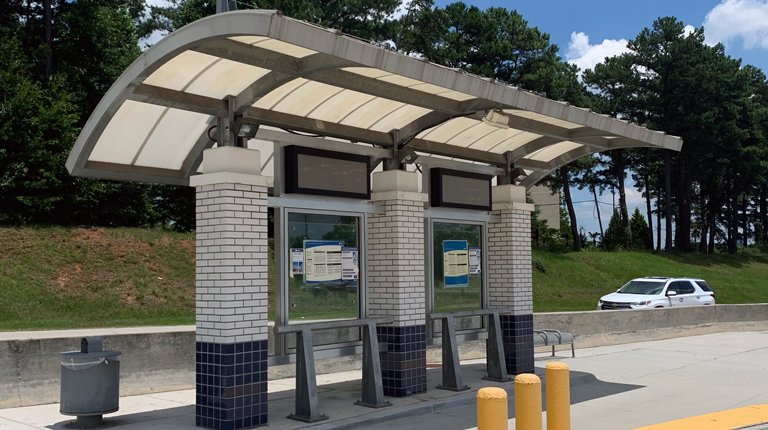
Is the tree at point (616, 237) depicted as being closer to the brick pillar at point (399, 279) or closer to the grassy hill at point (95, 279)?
the grassy hill at point (95, 279)

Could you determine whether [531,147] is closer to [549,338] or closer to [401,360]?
[401,360]

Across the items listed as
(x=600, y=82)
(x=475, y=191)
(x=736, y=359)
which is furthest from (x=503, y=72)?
(x=475, y=191)

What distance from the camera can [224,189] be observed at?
808 cm

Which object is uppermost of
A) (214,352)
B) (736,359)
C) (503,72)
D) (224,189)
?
(503,72)

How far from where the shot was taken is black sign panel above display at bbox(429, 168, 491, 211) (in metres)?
11.4

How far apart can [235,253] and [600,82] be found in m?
51.9

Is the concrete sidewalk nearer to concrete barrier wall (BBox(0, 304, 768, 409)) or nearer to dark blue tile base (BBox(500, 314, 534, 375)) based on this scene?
concrete barrier wall (BBox(0, 304, 768, 409))

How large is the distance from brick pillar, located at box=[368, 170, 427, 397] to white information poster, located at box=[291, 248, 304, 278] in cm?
141

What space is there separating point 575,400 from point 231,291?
212 inches

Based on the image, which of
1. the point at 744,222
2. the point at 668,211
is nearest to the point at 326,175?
the point at 668,211

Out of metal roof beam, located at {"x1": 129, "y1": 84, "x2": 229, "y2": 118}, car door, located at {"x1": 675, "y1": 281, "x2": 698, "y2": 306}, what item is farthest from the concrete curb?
car door, located at {"x1": 675, "y1": 281, "x2": 698, "y2": 306}

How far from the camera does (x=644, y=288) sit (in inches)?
933

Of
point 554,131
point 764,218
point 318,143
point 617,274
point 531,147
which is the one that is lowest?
point 617,274

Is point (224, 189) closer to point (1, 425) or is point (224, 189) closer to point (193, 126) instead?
point (193, 126)
